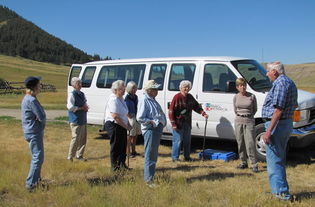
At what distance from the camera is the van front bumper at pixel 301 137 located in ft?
21.1

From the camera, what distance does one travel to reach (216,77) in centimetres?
761

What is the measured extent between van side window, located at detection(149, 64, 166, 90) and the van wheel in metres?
2.58

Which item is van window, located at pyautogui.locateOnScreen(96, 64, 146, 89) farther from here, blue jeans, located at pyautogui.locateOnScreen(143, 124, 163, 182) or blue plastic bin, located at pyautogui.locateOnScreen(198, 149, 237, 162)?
blue jeans, located at pyautogui.locateOnScreen(143, 124, 163, 182)

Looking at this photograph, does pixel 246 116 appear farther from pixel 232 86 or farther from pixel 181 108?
pixel 181 108

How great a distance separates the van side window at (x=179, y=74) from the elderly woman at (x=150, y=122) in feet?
9.27

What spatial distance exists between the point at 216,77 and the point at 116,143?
2842 millimetres

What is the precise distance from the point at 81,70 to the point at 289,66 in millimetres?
110507

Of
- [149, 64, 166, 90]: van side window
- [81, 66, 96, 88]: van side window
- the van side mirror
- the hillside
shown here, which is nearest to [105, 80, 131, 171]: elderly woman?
the van side mirror

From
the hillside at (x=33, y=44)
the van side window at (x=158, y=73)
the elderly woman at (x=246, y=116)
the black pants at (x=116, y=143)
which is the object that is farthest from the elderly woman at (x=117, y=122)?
the hillside at (x=33, y=44)

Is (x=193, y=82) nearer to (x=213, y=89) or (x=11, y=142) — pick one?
A: (x=213, y=89)

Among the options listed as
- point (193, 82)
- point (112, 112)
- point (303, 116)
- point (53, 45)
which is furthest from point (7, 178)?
point (53, 45)

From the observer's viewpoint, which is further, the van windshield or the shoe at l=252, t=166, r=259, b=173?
the van windshield

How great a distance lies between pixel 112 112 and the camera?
225 inches

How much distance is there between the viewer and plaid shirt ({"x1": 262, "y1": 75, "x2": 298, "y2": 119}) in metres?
4.25
